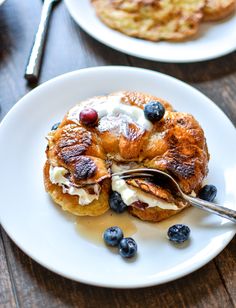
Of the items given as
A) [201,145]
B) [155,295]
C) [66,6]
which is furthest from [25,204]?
[66,6]

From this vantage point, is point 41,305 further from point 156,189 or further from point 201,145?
point 201,145

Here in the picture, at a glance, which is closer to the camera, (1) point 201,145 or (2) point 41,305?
(2) point 41,305

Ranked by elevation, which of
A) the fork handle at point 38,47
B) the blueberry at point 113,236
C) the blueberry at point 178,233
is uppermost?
the fork handle at point 38,47

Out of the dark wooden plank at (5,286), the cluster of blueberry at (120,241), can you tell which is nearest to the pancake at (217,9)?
the cluster of blueberry at (120,241)

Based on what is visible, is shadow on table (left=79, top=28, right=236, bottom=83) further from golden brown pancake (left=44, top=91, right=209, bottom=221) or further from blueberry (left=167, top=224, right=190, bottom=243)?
blueberry (left=167, top=224, right=190, bottom=243)

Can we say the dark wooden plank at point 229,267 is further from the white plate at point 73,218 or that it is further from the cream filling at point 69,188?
the cream filling at point 69,188
